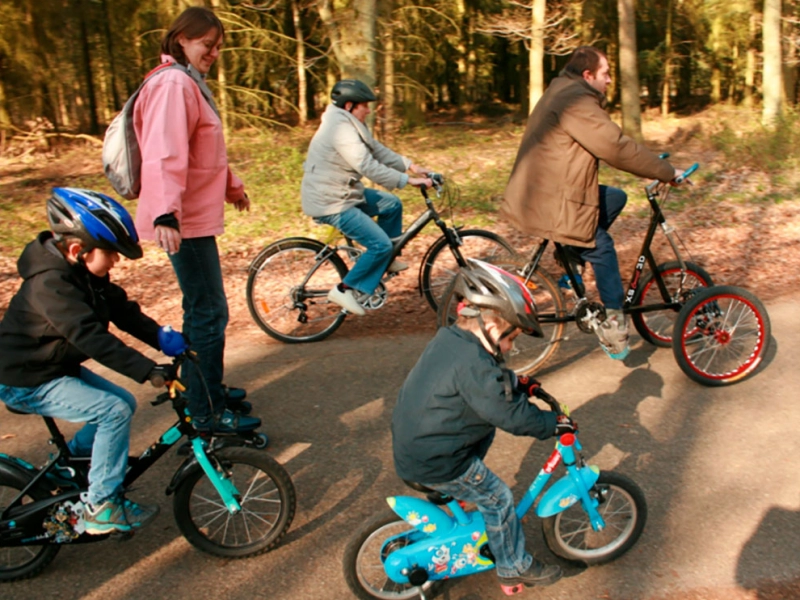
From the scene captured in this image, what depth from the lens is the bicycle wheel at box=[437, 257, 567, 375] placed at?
505cm

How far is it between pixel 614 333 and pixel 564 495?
2080mm

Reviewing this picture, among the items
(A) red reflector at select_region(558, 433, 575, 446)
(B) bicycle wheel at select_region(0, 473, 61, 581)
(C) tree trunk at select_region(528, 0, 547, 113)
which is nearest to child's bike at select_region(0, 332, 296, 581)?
(B) bicycle wheel at select_region(0, 473, 61, 581)

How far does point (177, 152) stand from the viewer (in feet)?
12.1

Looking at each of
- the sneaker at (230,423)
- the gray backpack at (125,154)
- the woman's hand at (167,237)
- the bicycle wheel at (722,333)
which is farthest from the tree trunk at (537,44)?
the woman's hand at (167,237)

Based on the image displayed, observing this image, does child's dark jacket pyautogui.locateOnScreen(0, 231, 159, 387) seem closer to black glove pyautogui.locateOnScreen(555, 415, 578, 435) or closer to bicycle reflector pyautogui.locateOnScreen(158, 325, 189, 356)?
bicycle reflector pyautogui.locateOnScreen(158, 325, 189, 356)

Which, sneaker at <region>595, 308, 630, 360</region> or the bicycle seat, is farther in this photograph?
sneaker at <region>595, 308, 630, 360</region>

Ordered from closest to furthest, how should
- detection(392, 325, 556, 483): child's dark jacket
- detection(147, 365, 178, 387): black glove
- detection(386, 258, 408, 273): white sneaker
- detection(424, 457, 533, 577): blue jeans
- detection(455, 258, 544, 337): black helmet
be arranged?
detection(392, 325, 556, 483): child's dark jacket
detection(455, 258, 544, 337): black helmet
detection(424, 457, 533, 577): blue jeans
detection(147, 365, 178, 387): black glove
detection(386, 258, 408, 273): white sneaker

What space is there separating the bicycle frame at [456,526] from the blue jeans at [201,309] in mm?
1558

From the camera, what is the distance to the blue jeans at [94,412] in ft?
10.3

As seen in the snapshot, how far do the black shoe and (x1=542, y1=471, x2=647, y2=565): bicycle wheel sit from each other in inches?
5.6

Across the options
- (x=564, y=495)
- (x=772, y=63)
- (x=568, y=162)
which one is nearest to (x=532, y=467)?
(x=564, y=495)

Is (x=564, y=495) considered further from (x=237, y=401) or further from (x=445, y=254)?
(x=445, y=254)

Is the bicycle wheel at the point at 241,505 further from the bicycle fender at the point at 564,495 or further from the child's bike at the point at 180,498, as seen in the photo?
the bicycle fender at the point at 564,495

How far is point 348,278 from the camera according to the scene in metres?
5.79
